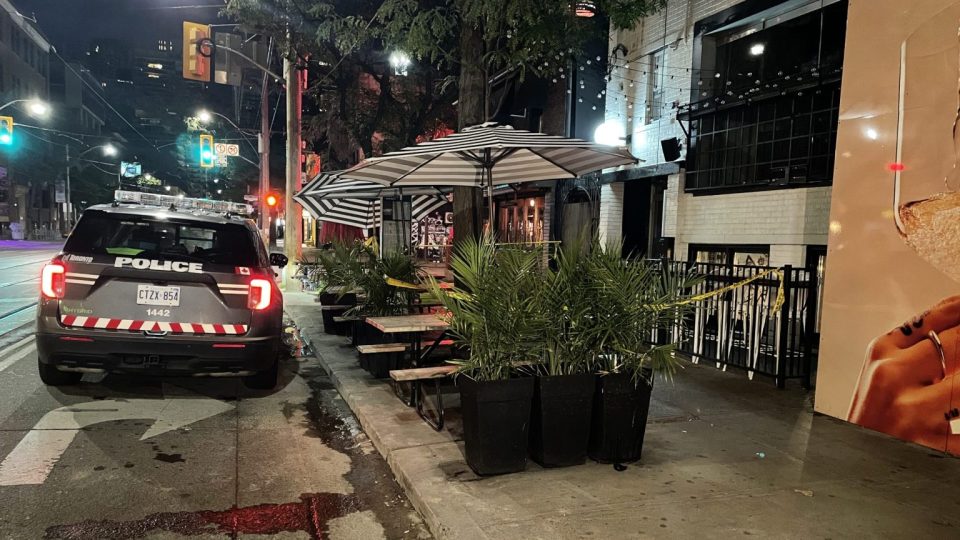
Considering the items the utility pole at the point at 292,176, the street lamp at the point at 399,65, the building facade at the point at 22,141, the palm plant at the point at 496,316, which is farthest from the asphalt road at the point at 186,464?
the building facade at the point at 22,141

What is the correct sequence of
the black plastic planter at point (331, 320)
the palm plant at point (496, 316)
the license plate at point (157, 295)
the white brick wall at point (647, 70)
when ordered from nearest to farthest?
1. the palm plant at point (496, 316)
2. the license plate at point (157, 295)
3. the black plastic planter at point (331, 320)
4. the white brick wall at point (647, 70)

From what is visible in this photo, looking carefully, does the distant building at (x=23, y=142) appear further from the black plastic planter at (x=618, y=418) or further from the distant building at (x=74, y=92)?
the black plastic planter at (x=618, y=418)

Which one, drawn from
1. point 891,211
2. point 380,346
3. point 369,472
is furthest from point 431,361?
point 891,211

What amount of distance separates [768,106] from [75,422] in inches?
375

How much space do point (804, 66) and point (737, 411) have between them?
221 inches

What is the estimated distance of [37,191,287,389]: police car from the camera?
5.18 m

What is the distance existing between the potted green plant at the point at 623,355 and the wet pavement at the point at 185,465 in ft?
4.96

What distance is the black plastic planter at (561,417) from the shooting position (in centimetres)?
410

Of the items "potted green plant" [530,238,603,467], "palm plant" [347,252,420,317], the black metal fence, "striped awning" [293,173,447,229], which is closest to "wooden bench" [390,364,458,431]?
"potted green plant" [530,238,603,467]

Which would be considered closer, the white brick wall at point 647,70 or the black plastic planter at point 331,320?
the black plastic planter at point 331,320

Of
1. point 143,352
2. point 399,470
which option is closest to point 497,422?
point 399,470

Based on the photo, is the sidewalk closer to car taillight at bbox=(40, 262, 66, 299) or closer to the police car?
the police car

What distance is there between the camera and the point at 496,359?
4.09m

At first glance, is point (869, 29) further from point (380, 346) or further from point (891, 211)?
point (380, 346)
